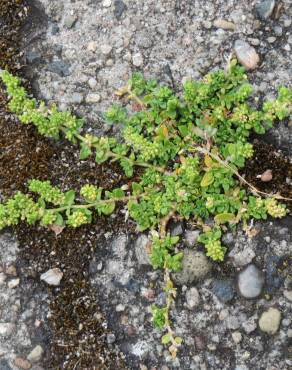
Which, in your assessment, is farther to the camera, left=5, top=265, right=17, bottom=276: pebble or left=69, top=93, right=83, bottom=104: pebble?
left=69, top=93, right=83, bottom=104: pebble

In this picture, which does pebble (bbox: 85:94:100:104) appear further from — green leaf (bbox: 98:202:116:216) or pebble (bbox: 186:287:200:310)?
pebble (bbox: 186:287:200:310)

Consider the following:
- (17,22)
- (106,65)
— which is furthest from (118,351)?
(17,22)

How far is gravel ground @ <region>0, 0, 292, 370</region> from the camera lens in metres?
4.03

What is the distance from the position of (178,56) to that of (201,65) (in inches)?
7.2

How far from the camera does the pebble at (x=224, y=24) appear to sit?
14.4 ft

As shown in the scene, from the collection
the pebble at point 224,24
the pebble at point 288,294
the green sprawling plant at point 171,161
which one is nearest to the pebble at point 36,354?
the green sprawling plant at point 171,161

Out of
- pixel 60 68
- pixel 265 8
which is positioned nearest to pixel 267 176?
pixel 265 8

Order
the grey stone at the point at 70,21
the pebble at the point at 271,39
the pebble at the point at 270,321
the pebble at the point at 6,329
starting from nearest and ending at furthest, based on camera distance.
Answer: the pebble at the point at 270,321, the pebble at the point at 6,329, the pebble at the point at 271,39, the grey stone at the point at 70,21

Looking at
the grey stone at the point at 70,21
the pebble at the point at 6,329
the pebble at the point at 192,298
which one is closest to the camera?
the pebble at the point at 192,298

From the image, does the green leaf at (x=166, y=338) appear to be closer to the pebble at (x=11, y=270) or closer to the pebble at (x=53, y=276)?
the pebble at (x=53, y=276)

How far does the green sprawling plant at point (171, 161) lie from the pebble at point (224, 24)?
33 centimetres

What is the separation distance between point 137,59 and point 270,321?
204cm

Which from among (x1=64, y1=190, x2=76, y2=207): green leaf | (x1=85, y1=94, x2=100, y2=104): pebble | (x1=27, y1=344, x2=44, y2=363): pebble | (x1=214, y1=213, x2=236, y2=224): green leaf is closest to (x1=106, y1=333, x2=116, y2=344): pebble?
(x1=27, y1=344, x2=44, y2=363): pebble

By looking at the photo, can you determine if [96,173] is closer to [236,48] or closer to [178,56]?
[178,56]
